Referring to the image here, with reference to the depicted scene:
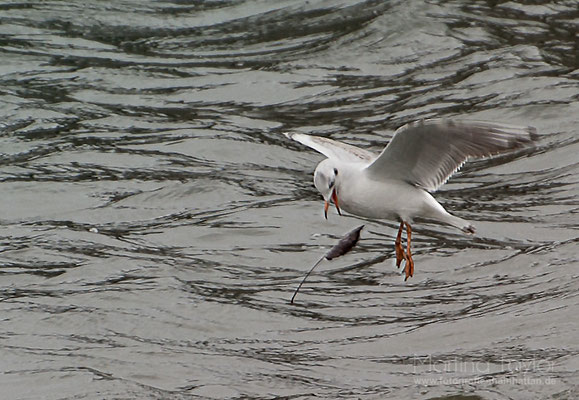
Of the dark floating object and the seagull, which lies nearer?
the seagull

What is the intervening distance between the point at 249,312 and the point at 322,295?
2.05 feet

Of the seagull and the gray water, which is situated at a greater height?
the seagull

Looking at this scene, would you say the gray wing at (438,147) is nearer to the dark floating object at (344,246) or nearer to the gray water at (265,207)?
the dark floating object at (344,246)

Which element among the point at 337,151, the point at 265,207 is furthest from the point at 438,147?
the point at 265,207

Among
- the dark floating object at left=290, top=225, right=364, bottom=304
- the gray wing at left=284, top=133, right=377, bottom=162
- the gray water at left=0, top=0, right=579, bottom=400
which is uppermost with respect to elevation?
the gray wing at left=284, top=133, right=377, bottom=162

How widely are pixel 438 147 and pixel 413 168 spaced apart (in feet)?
0.73

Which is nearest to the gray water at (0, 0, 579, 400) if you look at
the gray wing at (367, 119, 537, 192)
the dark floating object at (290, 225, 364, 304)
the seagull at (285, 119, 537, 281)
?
the dark floating object at (290, 225, 364, 304)

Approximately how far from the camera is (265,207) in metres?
11.0

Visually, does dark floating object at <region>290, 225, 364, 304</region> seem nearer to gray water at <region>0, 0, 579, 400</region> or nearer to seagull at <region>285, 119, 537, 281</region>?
seagull at <region>285, 119, 537, 281</region>

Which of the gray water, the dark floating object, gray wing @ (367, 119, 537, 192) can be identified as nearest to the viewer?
gray wing @ (367, 119, 537, 192)

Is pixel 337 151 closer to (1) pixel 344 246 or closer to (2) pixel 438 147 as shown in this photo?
(1) pixel 344 246

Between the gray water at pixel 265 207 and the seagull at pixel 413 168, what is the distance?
1.04 meters

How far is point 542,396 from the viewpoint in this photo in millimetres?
7047

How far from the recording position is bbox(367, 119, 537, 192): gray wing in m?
6.98
